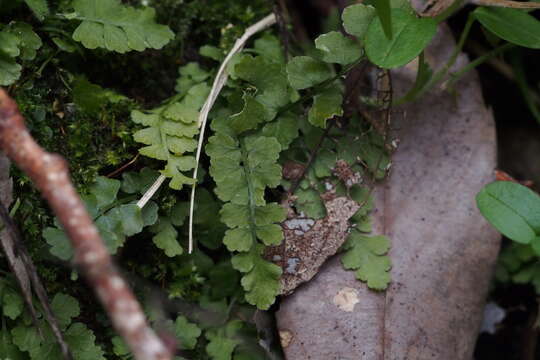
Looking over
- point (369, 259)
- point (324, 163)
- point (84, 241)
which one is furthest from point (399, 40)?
point (84, 241)

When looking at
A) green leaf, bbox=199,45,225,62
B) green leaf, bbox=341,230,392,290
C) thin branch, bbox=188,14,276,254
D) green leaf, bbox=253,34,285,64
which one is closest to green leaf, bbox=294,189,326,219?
green leaf, bbox=341,230,392,290

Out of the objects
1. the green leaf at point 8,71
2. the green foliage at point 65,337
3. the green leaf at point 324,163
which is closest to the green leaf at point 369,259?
the green leaf at point 324,163

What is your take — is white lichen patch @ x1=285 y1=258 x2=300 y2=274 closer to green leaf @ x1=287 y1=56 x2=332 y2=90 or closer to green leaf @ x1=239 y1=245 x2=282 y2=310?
green leaf @ x1=239 y1=245 x2=282 y2=310

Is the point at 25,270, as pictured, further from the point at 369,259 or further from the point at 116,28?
the point at 369,259

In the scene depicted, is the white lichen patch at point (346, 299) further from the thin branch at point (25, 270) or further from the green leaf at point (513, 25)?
the green leaf at point (513, 25)

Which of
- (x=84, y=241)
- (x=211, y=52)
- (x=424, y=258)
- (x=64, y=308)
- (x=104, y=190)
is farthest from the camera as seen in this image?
(x=211, y=52)

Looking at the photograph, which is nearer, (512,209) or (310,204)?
(512,209)
